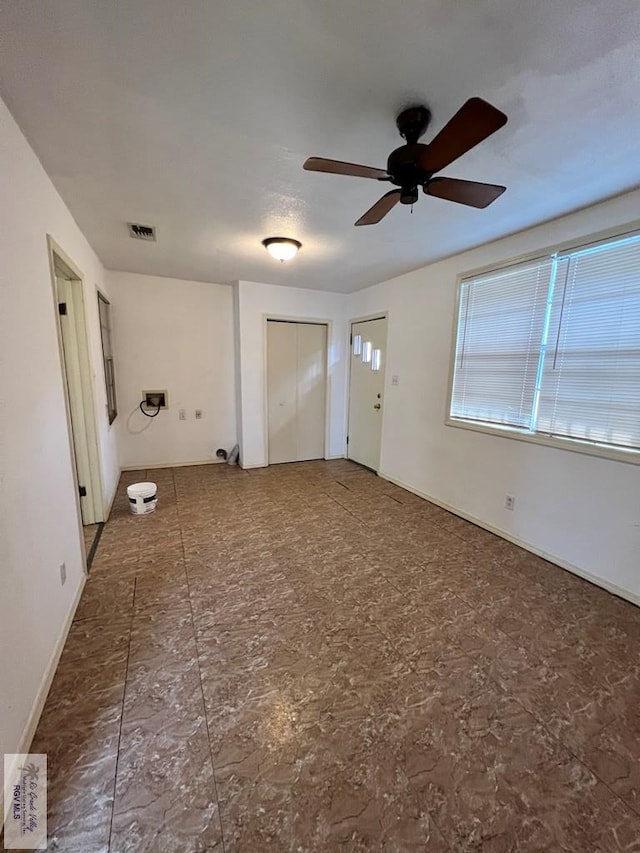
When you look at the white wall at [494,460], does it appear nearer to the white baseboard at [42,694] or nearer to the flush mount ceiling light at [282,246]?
the flush mount ceiling light at [282,246]

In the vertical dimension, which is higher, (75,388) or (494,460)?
(75,388)

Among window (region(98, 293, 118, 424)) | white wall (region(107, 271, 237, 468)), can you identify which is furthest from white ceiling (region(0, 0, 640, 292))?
white wall (region(107, 271, 237, 468))

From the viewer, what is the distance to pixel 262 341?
4.51m

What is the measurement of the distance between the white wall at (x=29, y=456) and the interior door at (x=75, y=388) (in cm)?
76

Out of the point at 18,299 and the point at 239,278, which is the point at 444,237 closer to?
the point at 239,278

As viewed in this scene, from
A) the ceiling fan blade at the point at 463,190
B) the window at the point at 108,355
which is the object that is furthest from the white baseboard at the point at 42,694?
the ceiling fan blade at the point at 463,190

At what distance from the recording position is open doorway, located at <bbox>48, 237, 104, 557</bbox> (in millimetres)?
2744

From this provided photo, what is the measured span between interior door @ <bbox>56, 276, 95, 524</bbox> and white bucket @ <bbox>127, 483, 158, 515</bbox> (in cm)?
31

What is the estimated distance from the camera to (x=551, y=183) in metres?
1.98

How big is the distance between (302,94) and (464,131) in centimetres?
66

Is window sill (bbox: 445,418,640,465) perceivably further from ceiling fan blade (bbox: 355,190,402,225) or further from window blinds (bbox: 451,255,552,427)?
ceiling fan blade (bbox: 355,190,402,225)

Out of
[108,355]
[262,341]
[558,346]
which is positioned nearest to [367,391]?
[262,341]

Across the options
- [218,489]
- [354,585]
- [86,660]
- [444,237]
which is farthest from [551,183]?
[218,489]

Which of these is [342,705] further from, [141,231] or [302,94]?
[141,231]
